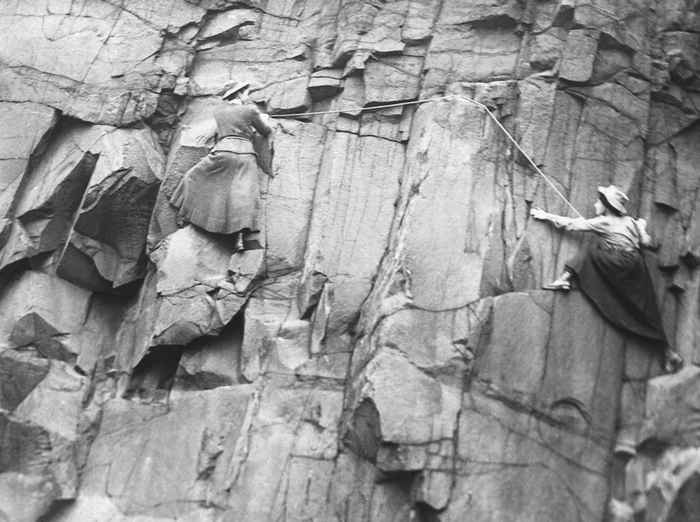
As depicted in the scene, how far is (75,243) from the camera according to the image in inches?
737

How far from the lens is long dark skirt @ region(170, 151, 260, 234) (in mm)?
18234

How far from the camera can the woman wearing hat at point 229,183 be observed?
18250 millimetres

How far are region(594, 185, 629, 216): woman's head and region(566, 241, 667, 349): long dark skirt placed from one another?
57cm

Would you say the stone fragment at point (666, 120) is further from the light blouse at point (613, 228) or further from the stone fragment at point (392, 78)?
the stone fragment at point (392, 78)

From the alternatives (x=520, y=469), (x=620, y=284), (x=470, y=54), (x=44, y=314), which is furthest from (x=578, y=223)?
(x=44, y=314)

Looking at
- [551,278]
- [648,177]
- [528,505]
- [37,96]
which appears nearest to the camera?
[528,505]

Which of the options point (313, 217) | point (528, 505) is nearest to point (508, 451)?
point (528, 505)

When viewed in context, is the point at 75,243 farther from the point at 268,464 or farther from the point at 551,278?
the point at 551,278

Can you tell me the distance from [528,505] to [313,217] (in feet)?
15.3

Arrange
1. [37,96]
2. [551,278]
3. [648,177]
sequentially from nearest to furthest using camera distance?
[551,278]
[648,177]
[37,96]

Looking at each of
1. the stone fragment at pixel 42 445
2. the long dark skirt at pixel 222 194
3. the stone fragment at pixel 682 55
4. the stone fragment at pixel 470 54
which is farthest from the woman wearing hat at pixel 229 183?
the stone fragment at pixel 682 55

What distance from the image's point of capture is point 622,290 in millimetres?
16844

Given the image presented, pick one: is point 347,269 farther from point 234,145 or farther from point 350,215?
point 234,145

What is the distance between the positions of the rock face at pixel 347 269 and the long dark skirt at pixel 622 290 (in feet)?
0.58
